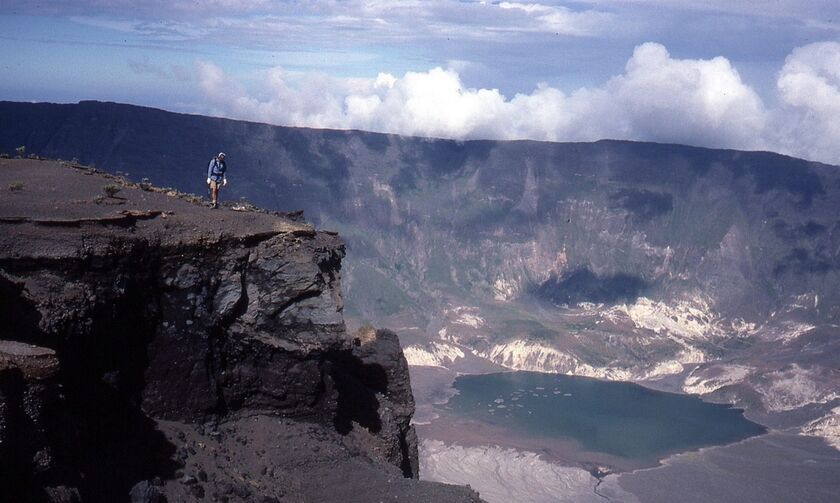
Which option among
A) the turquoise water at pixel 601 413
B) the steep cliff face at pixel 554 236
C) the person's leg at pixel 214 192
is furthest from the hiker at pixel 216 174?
the steep cliff face at pixel 554 236

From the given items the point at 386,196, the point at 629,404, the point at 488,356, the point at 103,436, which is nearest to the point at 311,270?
the point at 103,436

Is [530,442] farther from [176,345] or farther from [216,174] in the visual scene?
[176,345]

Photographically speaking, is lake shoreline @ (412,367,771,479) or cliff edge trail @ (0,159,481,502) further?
lake shoreline @ (412,367,771,479)

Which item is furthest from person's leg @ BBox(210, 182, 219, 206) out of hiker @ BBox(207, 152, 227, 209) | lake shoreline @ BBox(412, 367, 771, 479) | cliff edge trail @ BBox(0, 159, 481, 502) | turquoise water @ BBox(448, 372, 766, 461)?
turquoise water @ BBox(448, 372, 766, 461)

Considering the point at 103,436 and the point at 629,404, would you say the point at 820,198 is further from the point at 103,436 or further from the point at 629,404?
the point at 103,436

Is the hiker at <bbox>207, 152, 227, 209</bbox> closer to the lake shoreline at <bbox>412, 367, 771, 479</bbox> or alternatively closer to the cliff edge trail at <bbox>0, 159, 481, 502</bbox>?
the cliff edge trail at <bbox>0, 159, 481, 502</bbox>

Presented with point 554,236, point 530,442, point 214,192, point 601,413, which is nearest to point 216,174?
point 214,192
